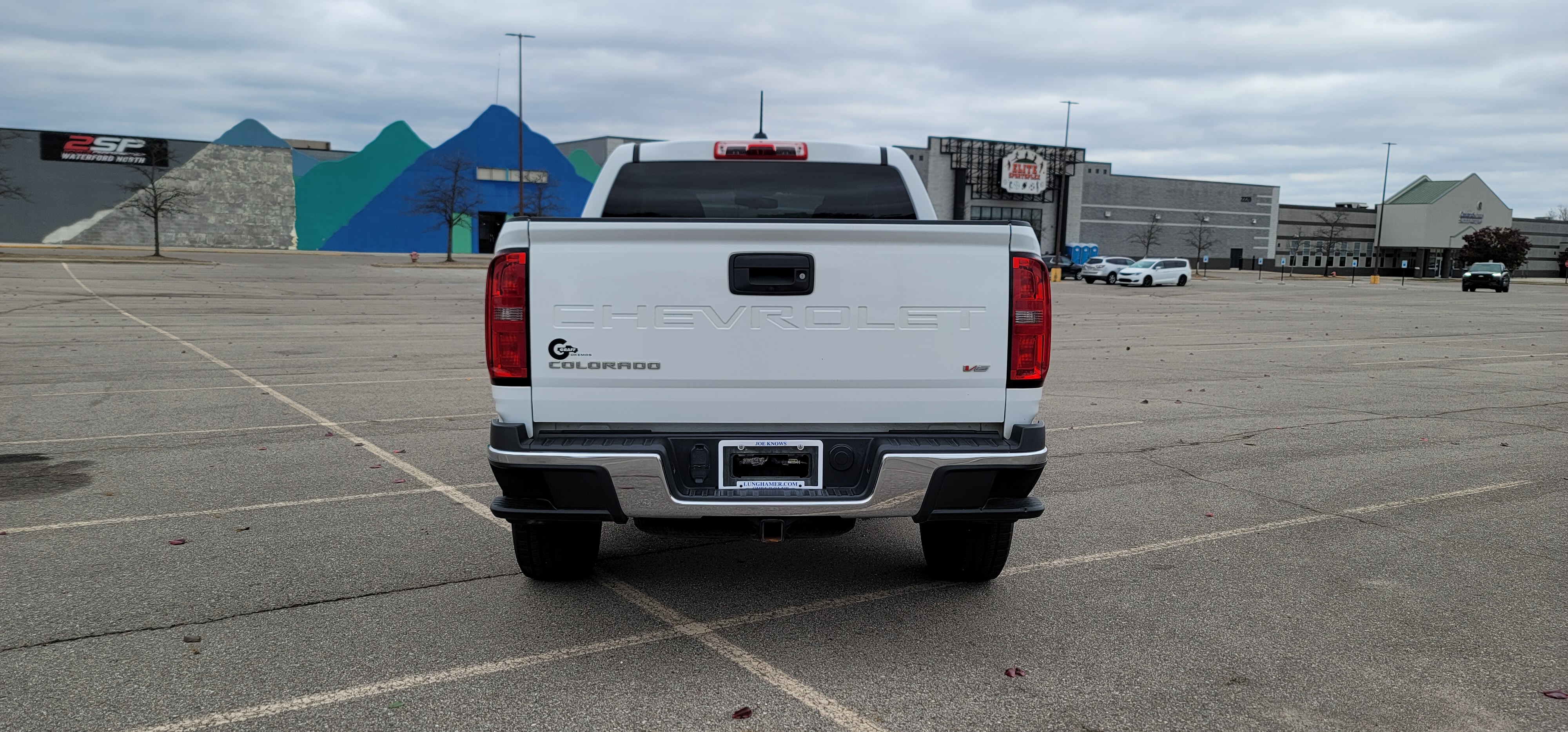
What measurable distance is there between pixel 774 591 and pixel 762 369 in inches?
51.2

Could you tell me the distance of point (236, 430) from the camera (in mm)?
8328

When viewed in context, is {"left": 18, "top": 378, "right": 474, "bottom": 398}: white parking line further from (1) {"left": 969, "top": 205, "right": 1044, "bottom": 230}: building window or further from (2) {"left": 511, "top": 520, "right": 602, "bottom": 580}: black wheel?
(1) {"left": 969, "top": 205, "right": 1044, "bottom": 230}: building window

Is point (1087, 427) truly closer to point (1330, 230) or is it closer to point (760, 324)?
point (760, 324)

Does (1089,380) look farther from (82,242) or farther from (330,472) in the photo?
(82,242)

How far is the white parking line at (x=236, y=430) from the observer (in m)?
7.78

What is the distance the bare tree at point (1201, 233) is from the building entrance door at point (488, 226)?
6282cm

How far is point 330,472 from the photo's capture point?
272 inches

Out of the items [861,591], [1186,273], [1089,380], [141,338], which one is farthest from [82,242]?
[861,591]

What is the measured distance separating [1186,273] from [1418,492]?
48.6m

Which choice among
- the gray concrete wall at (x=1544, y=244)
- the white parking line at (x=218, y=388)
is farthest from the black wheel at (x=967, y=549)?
the gray concrete wall at (x=1544, y=244)

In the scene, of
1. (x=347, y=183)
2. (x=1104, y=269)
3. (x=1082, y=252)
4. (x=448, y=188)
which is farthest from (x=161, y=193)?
(x=1082, y=252)

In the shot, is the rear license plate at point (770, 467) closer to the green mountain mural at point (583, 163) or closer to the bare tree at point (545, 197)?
the bare tree at point (545, 197)

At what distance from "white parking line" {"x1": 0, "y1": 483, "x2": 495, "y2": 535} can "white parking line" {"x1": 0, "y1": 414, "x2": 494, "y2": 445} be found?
2.52 m

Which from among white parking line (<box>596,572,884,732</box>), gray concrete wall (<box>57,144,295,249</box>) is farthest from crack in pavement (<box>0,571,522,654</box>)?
gray concrete wall (<box>57,144,295,249</box>)
